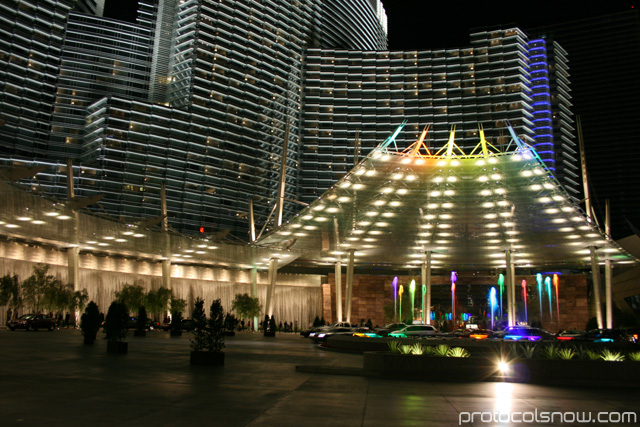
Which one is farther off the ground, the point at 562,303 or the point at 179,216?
the point at 179,216

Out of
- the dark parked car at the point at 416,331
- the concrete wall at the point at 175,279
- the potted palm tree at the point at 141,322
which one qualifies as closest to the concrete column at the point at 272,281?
the concrete wall at the point at 175,279

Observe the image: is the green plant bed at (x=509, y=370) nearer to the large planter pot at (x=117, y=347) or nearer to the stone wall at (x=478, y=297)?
the large planter pot at (x=117, y=347)

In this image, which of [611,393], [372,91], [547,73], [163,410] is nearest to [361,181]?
[611,393]

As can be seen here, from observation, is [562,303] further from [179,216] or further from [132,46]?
[132,46]

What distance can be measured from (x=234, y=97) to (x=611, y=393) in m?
109

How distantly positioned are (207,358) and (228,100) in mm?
103223

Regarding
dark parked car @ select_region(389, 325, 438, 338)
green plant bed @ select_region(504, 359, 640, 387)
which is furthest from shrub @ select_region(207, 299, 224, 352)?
dark parked car @ select_region(389, 325, 438, 338)

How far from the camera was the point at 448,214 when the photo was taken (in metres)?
50.4

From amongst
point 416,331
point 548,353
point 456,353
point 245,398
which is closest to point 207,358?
point 245,398

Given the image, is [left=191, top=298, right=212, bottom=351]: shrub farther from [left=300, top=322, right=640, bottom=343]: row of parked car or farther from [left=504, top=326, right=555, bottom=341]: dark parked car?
[left=504, top=326, right=555, bottom=341]: dark parked car

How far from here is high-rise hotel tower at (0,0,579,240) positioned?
99.4 metres

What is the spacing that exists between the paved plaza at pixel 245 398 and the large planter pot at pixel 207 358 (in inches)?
13.4

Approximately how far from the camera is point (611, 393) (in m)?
13.1

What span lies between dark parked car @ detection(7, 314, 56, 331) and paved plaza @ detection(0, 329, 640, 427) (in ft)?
84.3
